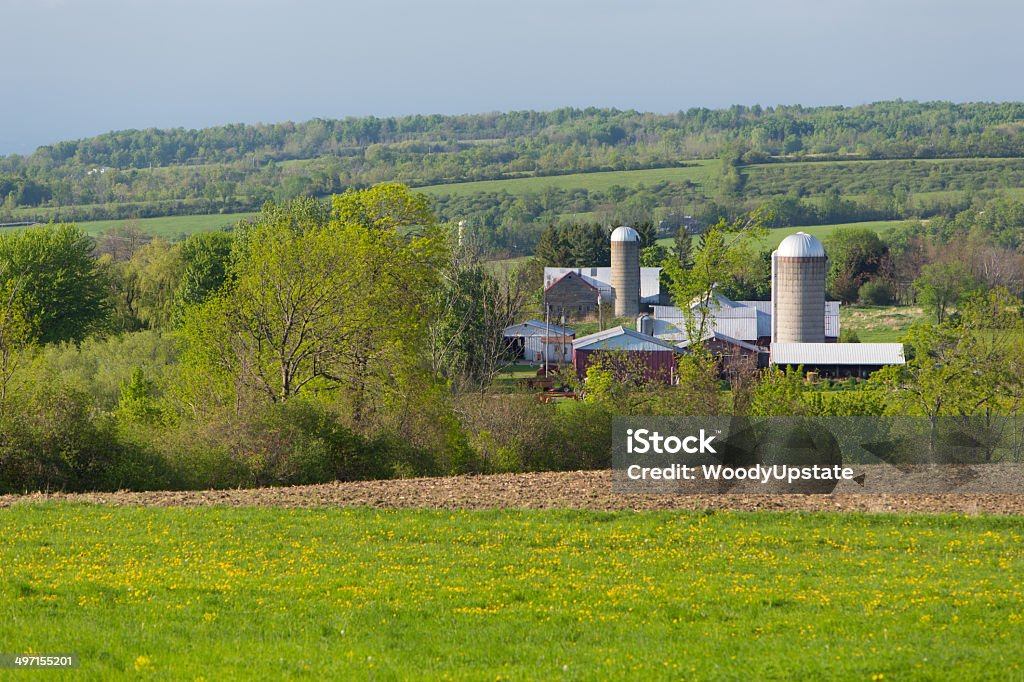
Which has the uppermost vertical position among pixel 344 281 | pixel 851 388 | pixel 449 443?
pixel 344 281

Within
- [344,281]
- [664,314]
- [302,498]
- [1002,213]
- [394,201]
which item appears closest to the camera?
[302,498]

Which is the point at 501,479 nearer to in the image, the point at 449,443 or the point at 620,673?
the point at 449,443

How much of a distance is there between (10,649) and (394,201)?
103 feet

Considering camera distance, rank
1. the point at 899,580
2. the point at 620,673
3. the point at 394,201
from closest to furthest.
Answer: the point at 620,673, the point at 899,580, the point at 394,201

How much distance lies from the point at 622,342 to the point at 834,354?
1286 cm

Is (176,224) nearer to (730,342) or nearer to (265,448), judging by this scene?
(730,342)

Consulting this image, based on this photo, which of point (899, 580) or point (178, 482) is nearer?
point (899, 580)

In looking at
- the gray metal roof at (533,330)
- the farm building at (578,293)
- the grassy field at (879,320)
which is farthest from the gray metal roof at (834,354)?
the farm building at (578,293)

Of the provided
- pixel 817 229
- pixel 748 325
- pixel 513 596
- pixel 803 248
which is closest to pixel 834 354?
pixel 803 248

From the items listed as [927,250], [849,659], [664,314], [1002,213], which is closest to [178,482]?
[849,659]

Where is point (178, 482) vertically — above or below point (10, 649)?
below

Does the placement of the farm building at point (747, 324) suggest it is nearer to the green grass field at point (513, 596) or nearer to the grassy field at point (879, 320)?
the grassy field at point (879, 320)

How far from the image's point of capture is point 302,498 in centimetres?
2266

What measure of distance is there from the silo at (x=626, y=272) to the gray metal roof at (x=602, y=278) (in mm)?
2392
